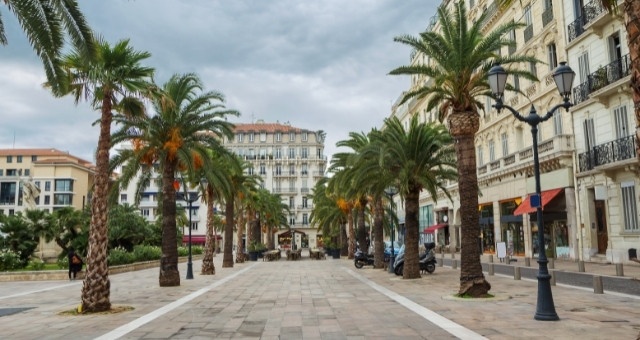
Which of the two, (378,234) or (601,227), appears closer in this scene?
(601,227)

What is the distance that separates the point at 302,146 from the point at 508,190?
7251cm

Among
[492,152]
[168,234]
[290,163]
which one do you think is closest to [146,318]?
[168,234]

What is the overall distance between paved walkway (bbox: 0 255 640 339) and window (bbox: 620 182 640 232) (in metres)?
9.24

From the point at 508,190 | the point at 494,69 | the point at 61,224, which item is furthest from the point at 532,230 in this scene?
the point at 61,224

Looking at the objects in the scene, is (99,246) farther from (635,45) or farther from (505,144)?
(505,144)

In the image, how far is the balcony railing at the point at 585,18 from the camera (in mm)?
26016

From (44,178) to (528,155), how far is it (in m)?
83.5

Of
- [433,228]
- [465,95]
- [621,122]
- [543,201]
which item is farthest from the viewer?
[433,228]

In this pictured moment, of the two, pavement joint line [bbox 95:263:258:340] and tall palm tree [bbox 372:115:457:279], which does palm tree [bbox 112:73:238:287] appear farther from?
tall palm tree [bbox 372:115:457:279]

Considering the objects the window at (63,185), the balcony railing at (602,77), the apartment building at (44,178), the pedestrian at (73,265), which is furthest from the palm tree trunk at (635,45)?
the window at (63,185)

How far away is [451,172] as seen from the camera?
22281 millimetres

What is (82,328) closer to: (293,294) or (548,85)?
(293,294)

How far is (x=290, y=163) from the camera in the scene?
10488 centimetres

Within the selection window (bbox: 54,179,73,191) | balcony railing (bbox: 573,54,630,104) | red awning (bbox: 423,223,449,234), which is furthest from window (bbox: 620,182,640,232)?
window (bbox: 54,179,73,191)
